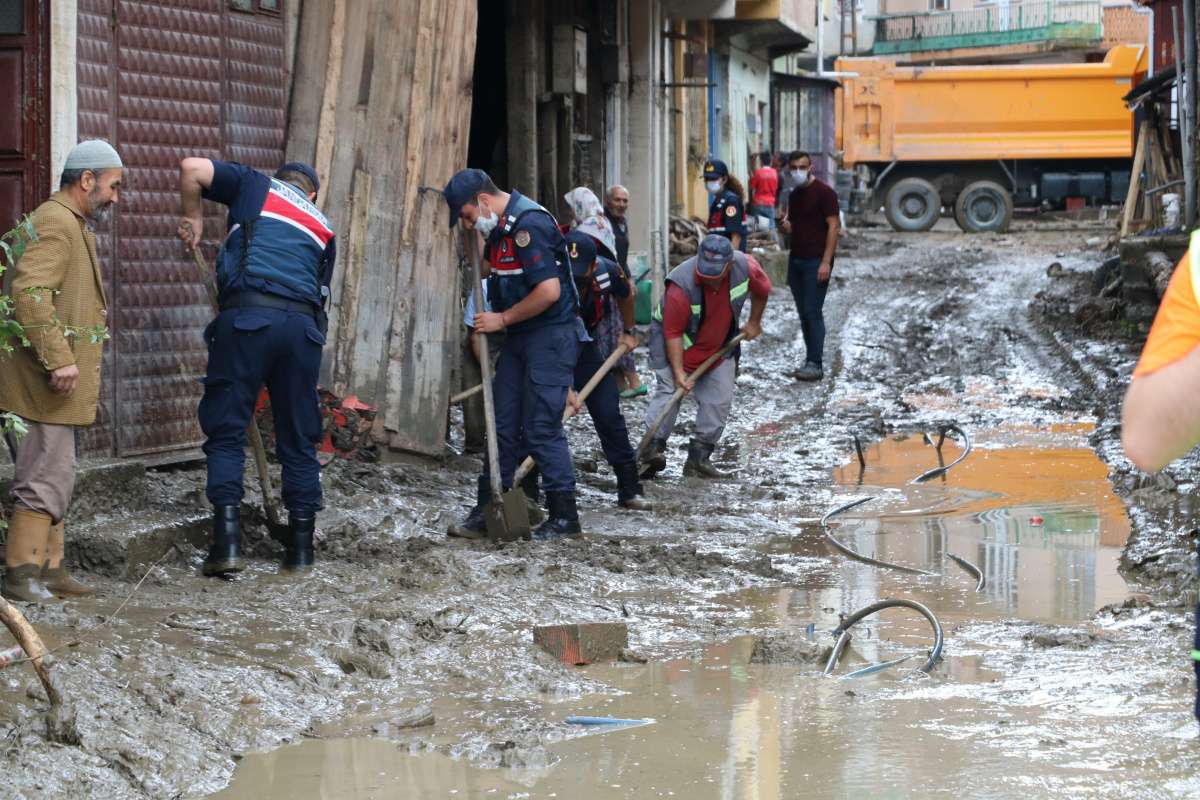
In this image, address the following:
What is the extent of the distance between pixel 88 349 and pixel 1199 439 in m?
4.33

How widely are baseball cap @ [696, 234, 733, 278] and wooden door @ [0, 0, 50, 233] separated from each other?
358cm

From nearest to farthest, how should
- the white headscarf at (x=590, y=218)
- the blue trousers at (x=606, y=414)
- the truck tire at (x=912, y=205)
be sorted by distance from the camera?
the blue trousers at (x=606, y=414) → the white headscarf at (x=590, y=218) → the truck tire at (x=912, y=205)

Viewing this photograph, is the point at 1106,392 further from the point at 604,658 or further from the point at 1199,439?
the point at 1199,439

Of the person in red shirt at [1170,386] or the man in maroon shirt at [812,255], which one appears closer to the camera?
the person in red shirt at [1170,386]

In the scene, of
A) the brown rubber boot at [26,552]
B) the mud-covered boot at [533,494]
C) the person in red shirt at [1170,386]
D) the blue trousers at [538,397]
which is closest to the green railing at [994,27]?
the mud-covered boot at [533,494]

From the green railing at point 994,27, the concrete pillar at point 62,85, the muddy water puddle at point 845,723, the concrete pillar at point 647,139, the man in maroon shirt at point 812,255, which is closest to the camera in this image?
the muddy water puddle at point 845,723

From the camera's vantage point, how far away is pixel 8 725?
3869 millimetres

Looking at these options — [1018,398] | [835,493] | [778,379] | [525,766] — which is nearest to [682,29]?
[778,379]

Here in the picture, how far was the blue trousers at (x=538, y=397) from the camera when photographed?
6.91 metres

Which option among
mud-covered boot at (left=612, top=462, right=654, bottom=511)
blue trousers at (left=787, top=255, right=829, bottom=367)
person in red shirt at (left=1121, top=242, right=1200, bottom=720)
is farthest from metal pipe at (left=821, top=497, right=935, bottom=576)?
blue trousers at (left=787, top=255, right=829, bottom=367)

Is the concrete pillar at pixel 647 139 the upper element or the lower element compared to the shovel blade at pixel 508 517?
upper

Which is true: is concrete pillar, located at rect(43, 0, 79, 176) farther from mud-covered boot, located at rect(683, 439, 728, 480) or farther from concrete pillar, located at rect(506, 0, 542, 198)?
concrete pillar, located at rect(506, 0, 542, 198)

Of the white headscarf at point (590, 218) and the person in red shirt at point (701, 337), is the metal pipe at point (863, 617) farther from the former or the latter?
the person in red shirt at point (701, 337)

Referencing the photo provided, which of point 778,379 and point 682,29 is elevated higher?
point 682,29
